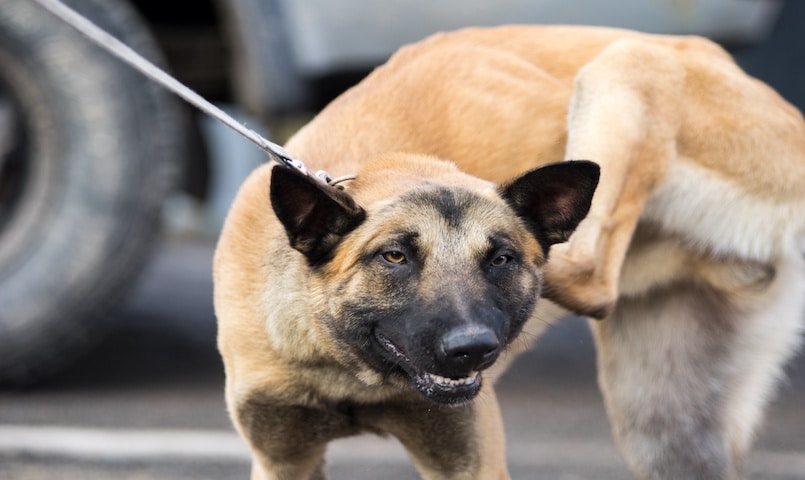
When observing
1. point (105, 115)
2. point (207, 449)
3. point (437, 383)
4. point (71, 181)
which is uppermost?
point (437, 383)

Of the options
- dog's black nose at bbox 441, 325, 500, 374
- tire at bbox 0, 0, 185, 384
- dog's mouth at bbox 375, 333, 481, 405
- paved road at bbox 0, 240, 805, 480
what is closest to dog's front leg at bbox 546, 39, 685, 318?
dog's mouth at bbox 375, 333, 481, 405

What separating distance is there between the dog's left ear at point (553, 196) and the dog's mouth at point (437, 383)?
385 millimetres

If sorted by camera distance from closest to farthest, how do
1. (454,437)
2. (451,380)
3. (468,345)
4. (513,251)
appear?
(468,345) < (451,380) < (513,251) < (454,437)

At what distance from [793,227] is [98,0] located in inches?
100

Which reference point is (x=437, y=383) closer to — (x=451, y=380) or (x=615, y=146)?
(x=451, y=380)

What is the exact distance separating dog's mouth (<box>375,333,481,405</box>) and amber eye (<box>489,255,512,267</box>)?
0.23m

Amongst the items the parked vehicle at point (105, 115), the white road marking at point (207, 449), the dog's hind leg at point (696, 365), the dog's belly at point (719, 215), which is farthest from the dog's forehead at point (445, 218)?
the parked vehicle at point (105, 115)

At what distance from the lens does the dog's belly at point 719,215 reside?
324cm

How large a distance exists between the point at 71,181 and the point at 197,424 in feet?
3.29

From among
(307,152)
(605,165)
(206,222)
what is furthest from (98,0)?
(206,222)

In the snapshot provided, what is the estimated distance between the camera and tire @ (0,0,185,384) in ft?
14.1

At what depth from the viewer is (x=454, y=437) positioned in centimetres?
A: 280

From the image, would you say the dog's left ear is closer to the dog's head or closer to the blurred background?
the dog's head

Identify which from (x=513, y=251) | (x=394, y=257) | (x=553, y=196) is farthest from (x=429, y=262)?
(x=553, y=196)
